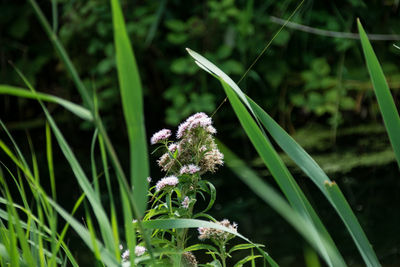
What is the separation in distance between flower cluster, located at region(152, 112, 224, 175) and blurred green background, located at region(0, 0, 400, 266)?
161 centimetres

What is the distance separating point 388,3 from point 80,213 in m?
1.97

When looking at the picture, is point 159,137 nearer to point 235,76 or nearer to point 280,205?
point 280,205

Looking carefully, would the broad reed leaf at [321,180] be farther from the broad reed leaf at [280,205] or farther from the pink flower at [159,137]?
the pink flower at [159,137]

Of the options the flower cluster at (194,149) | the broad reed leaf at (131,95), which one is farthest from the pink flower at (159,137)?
the broad reed leaf at (131,95)

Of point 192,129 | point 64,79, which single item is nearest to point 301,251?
point 192,129

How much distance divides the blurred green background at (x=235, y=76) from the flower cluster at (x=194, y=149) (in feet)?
5.28

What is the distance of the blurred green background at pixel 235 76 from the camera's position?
271 centimetres

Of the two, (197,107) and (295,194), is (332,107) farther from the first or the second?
(295,194)

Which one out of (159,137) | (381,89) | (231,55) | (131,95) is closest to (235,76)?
(231,55)

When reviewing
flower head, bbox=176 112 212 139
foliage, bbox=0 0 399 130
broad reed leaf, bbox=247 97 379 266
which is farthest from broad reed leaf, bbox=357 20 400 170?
foliage, bbox=0 0 399 130

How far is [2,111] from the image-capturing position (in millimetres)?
3996

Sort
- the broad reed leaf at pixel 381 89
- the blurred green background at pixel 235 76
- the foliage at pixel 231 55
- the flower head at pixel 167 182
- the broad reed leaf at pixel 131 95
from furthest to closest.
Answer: the foliage at pixel 231 55 < the blurred green background at pixel 235 76 < the flower head at pixel 167 182 < the broad reed leaf at pixel 381 89 < the broad reed leaf at pixel 131 95

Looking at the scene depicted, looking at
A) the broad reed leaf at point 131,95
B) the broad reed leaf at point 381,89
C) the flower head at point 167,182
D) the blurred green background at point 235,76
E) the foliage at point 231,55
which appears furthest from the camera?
the foliage at point 231,55

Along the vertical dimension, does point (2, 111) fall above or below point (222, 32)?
below
